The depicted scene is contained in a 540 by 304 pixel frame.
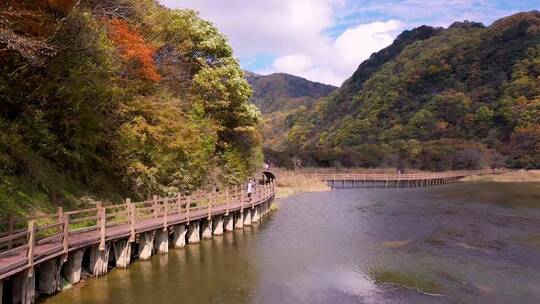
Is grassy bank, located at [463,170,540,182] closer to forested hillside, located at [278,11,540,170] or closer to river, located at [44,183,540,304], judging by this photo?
forested hillside, located at [278,11,540,170]

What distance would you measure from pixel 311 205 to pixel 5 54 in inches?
1259

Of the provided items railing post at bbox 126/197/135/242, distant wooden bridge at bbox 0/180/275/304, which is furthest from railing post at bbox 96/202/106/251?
railing post at bbox 126/197/135/242

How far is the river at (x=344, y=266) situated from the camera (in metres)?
17.5

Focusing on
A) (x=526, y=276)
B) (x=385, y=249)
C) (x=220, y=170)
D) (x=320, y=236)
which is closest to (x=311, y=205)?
(x=220, y=170)

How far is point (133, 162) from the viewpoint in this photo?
2620 centimetres

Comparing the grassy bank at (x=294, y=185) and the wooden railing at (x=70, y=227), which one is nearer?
the wooden railing at (x=70, y=227)

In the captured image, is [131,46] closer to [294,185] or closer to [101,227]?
[101,227]

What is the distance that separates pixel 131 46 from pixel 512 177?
8118 cm

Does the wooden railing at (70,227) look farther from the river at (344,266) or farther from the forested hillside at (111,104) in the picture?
the forested hillside at (111,104)

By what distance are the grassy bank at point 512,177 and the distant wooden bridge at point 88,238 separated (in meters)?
71.6

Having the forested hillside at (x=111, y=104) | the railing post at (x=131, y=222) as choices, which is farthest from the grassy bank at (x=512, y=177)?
the railing post at (x=131, y=222)

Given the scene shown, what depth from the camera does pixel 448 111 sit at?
133 metres

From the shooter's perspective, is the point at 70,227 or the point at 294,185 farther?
the point at 294,185

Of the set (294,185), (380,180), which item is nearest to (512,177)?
(380,180)
